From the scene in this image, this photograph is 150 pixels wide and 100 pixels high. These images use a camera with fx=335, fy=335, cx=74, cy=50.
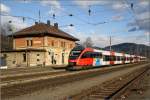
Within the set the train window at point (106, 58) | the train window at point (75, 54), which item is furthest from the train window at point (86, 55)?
the train window at point (106, 58)

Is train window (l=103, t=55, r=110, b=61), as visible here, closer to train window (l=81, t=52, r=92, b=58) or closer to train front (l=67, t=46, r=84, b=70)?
train window (l=81, t=52, r=92, b=58)

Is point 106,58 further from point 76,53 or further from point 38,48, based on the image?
point 38,48

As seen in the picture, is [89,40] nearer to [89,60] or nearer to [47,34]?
[47,34]

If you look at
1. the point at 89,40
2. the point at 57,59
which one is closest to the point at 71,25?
the point at 57,59

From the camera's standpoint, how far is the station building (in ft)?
214

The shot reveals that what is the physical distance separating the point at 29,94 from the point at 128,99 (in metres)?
4.70

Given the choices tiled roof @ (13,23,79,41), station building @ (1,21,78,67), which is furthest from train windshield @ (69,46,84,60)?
tiled roof @ (13,23,79,41)

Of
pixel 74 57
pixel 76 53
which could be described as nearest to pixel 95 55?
pixel 76 53

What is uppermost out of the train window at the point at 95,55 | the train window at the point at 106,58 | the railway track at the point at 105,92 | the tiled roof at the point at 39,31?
the tiled roof at the point at 39,31

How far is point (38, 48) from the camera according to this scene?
69.8 m

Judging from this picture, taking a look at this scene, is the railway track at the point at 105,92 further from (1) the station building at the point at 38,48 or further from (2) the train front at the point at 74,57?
(1) the station building at the point at 38,48

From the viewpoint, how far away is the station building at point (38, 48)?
6519 cm

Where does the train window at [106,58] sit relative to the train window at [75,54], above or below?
below

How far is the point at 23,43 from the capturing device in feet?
236
